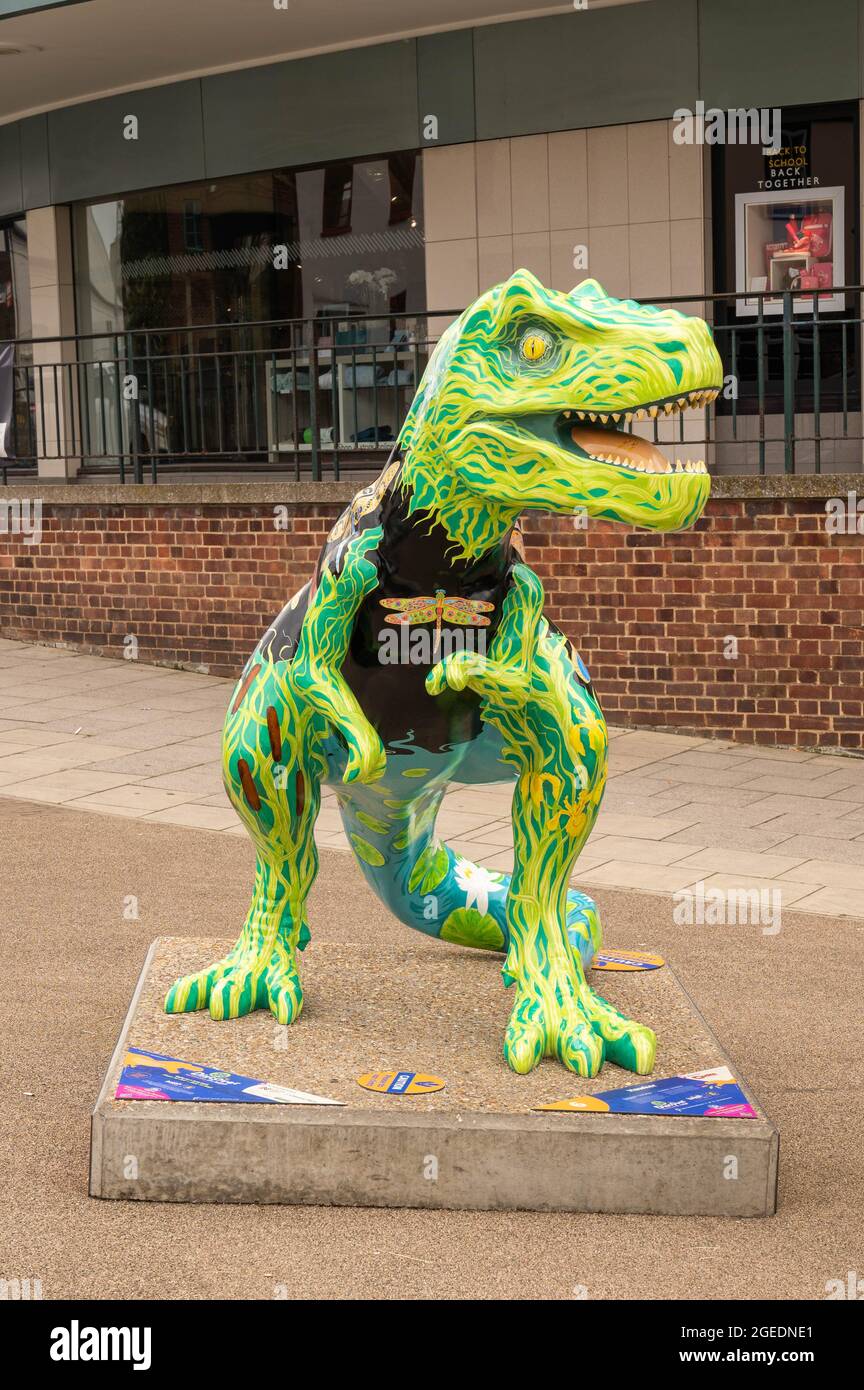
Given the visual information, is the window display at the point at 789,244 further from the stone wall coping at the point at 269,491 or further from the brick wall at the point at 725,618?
the brick wall at the point at 725,618

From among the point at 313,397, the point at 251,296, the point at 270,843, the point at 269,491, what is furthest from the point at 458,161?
the point at 270,843

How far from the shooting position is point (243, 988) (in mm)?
4746

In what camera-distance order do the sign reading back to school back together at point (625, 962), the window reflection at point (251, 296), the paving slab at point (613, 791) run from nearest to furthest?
1. the sign reading back to school back together at point (625, 962)
2. the paving slab at point (613, 791)
3. the window reflection at point (251, 296)

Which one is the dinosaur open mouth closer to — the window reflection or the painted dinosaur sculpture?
the painted dinosaur sculpture

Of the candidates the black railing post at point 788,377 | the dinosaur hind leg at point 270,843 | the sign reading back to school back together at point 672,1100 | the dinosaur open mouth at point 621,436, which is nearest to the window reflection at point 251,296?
the black railing post at point 788,377

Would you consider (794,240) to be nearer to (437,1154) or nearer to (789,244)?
(789,244)

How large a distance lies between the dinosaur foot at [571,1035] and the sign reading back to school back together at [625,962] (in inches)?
30.4

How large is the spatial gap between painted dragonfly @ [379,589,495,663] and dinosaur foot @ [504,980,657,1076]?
99 cm

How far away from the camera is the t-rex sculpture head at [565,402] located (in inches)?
150

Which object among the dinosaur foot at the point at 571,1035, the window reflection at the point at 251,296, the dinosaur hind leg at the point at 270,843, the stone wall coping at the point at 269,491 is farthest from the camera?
the window reflection at the point at 251,296

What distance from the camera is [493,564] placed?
14.2 ft

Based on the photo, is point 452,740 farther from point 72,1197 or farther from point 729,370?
point 729,370

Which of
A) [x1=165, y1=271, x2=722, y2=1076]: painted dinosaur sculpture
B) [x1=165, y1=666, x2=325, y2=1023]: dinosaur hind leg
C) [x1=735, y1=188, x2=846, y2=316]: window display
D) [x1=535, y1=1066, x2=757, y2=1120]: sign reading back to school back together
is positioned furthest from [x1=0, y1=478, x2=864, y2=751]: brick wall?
[x1=535, y1=1066, x2=757, y2=1120]: sign reading back to school back together

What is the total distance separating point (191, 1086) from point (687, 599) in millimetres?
6737
